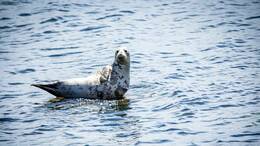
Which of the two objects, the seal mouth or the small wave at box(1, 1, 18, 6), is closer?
the seal mouth

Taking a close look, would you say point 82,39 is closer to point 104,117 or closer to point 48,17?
point 48,17

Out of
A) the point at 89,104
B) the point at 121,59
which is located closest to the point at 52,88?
the point at 89,104

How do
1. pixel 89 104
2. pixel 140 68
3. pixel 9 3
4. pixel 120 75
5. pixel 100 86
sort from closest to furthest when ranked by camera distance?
pixel 89 104 → pixel 100 86 → pixel 120 75 → pixel 140 68 → pixel 9 3

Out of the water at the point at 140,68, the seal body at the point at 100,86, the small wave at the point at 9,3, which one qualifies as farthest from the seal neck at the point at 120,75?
the small wave at the point at 9,3

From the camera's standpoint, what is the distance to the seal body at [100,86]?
388 inches

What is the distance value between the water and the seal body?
194 mm

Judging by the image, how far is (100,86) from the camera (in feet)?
32.4

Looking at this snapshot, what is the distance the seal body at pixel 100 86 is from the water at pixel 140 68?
0.64 feet

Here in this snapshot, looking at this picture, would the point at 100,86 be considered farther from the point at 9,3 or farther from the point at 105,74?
the point at 9,3

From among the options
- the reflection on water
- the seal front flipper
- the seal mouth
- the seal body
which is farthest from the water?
the seal mouth

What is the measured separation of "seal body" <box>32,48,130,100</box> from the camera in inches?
388

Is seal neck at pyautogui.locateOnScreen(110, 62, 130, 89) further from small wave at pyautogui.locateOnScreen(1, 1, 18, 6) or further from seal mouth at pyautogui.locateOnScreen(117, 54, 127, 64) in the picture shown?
small wave at pyautogui.locateOnScreen(1, 1, 18, 6)

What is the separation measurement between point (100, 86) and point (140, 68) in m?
2.21

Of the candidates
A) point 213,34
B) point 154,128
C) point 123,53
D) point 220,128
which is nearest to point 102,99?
point 123,53
